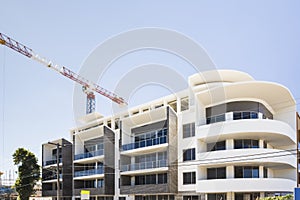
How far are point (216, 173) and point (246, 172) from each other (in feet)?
9.71

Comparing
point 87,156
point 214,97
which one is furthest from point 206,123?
point 87,156

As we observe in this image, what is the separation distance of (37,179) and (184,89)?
3353 cm

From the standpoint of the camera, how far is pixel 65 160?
55094 millimetres

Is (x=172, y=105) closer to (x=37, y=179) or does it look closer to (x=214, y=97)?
(x=214, y=97)

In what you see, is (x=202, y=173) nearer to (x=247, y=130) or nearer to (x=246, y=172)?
(x=246, y=172)

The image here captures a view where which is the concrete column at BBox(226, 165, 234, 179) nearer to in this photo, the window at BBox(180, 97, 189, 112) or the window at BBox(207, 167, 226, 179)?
the window at BBox(207, 167, 226, 179)

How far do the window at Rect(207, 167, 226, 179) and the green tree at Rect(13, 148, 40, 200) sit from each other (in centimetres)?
3383

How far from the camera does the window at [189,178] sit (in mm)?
35531

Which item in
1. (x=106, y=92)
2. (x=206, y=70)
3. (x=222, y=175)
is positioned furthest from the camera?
(x=106, y=92)

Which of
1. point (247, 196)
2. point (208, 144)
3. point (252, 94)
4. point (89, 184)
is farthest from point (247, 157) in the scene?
point (89, 184)

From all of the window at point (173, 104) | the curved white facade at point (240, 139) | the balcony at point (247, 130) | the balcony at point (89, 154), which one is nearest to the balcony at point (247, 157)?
the curved white facade at point (240, 139)

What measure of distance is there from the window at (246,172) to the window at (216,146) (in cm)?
226

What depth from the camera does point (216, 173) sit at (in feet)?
111

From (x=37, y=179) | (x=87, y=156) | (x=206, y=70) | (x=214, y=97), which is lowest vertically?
(x=37, y=179)
